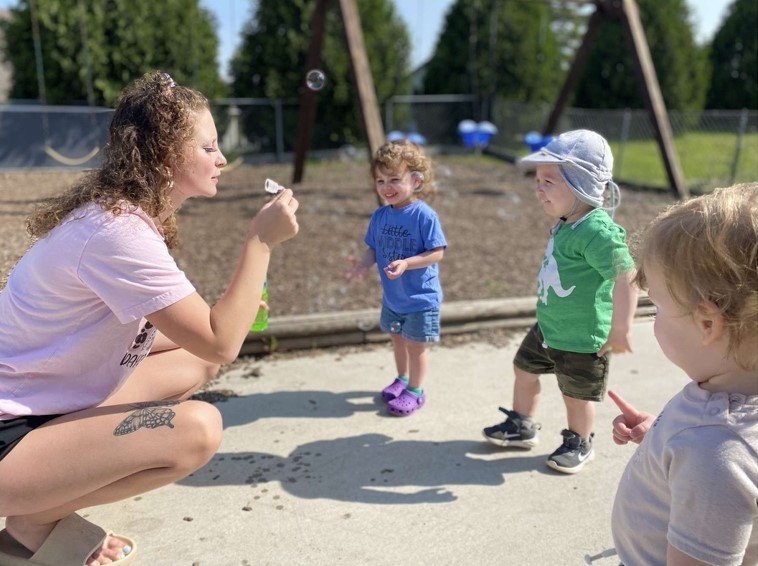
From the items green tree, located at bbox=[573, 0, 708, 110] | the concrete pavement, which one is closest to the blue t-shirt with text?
the concrete pavement

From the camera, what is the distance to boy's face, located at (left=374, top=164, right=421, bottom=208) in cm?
303

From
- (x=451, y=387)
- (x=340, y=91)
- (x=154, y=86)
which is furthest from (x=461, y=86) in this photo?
(x=154, y=86)

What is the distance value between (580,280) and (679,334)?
125cm

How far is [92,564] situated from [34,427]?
0.44 meters

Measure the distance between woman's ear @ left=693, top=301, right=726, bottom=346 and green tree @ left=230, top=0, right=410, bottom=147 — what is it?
11802 mm

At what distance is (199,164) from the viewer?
1970 mm

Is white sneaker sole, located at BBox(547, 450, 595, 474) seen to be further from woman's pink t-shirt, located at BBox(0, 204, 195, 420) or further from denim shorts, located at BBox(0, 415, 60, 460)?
denim shorts, located at BBox(0, 415, 60, 460)

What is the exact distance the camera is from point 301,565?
2.04m

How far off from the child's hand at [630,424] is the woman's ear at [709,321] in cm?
38

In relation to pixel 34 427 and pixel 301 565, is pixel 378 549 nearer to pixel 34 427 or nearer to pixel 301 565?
pixel 301 565

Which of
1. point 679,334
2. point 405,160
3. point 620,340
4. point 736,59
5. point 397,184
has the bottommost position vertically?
point 620,340

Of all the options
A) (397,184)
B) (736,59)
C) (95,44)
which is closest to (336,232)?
(397,184)

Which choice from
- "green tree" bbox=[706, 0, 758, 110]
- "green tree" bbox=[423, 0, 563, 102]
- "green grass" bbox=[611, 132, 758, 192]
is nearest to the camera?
"green tree" bbox=[706, 0, 758, 110]

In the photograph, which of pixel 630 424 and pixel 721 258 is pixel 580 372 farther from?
pixel 721 258
